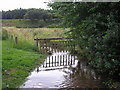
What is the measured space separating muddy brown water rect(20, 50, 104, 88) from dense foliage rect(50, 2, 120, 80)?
0.73 metres

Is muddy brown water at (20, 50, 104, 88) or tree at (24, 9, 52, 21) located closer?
muddy brown water at (20, 50, 104, 88)

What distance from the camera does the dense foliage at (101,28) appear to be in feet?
21.0

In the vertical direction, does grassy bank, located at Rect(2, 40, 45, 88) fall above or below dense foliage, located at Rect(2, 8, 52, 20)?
below

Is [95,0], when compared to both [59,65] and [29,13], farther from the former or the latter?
[29,13]

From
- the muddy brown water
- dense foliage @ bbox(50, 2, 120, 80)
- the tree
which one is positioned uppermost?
the tree

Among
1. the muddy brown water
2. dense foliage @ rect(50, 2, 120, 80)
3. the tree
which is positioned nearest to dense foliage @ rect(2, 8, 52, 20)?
the tree

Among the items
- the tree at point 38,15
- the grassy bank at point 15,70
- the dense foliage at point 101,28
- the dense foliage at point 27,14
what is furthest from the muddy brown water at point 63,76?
the tree at point 38,15

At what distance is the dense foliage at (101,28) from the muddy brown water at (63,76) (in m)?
0.73

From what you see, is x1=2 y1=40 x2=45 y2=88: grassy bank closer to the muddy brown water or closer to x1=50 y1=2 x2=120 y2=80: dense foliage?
the muddy brown water

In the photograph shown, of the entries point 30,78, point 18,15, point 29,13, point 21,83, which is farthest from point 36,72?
point 18,15

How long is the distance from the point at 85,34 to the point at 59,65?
121 inches

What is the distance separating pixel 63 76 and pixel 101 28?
2.50m

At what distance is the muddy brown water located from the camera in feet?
23.4

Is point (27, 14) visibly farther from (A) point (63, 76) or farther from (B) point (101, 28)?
(B) point (101, 28)
